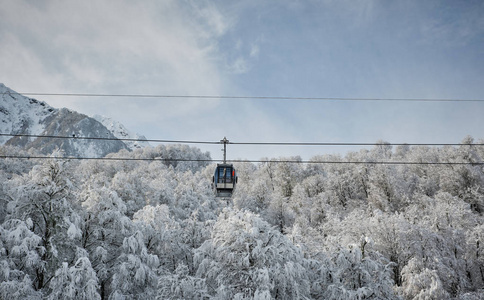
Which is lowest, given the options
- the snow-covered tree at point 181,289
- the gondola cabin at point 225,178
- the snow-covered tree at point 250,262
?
the snow-covered tree at point 181,289

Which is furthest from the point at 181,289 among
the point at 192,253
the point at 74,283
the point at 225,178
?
the point at 225,178

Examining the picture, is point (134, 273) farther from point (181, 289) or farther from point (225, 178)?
point (225, 178)

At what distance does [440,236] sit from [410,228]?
10.6 feet

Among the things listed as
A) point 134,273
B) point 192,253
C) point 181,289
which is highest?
point 192,253

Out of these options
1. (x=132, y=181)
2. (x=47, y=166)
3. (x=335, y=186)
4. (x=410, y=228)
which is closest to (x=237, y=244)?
(x=47, y=166)

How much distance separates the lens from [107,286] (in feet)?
62.8

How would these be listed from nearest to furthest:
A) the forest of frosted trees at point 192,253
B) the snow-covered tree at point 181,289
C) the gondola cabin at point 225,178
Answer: the gondola cabin at point 225,178, the forest of frosted trees at point 192,253, the snow-covered tree at point 181,289

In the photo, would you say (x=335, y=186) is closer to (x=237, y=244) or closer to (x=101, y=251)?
(x=237, y=244)

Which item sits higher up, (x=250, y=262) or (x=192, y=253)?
(x=250, y=262)

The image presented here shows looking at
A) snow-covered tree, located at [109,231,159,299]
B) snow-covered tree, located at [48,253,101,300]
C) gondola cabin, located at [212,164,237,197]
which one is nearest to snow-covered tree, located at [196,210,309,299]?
snow-covered tree, located at [109,231,159,299]

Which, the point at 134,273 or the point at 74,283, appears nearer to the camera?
the point at 74,283

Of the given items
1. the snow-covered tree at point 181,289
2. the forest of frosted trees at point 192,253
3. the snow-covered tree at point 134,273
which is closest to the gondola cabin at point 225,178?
the forest of frosted trees at point 192,253

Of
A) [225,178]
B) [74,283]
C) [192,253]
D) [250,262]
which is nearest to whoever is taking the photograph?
[225,178]

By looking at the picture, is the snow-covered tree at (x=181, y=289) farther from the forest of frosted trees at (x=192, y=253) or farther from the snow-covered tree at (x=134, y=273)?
the snow-covered tree at (x=134, y=273)
